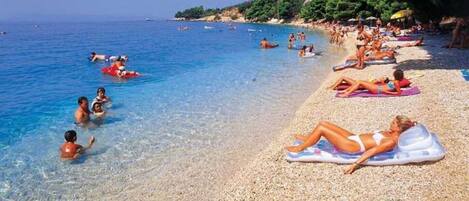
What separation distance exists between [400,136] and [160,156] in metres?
4.80

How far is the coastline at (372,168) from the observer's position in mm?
5965

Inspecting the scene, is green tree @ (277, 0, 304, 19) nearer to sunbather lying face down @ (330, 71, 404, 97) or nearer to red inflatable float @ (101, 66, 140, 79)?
red inflatable float @ (101, 66, 140, 79)

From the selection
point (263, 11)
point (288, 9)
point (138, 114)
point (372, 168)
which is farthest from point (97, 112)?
point (263, 11)

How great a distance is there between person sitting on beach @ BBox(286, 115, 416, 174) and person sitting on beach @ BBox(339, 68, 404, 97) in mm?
4742

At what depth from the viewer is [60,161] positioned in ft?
29.4

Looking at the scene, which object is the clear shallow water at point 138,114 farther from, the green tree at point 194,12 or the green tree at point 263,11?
the green tree at point 194,12

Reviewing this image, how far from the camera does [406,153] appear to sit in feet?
21.9

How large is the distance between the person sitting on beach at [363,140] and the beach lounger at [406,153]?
93 millimetres

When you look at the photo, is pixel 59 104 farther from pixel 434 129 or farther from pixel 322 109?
pixel 434 129

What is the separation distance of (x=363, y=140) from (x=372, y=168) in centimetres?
47

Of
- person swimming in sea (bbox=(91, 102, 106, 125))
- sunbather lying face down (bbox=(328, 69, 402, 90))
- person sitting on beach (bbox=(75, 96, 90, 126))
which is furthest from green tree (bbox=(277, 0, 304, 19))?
person sitting on beach (bbox=(75, 96, 90, 126))

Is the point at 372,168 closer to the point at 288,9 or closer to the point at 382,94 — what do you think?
the point at 382,94

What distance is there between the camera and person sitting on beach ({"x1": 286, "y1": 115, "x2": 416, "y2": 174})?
6594 mm

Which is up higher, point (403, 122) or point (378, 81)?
point (403, 122)
